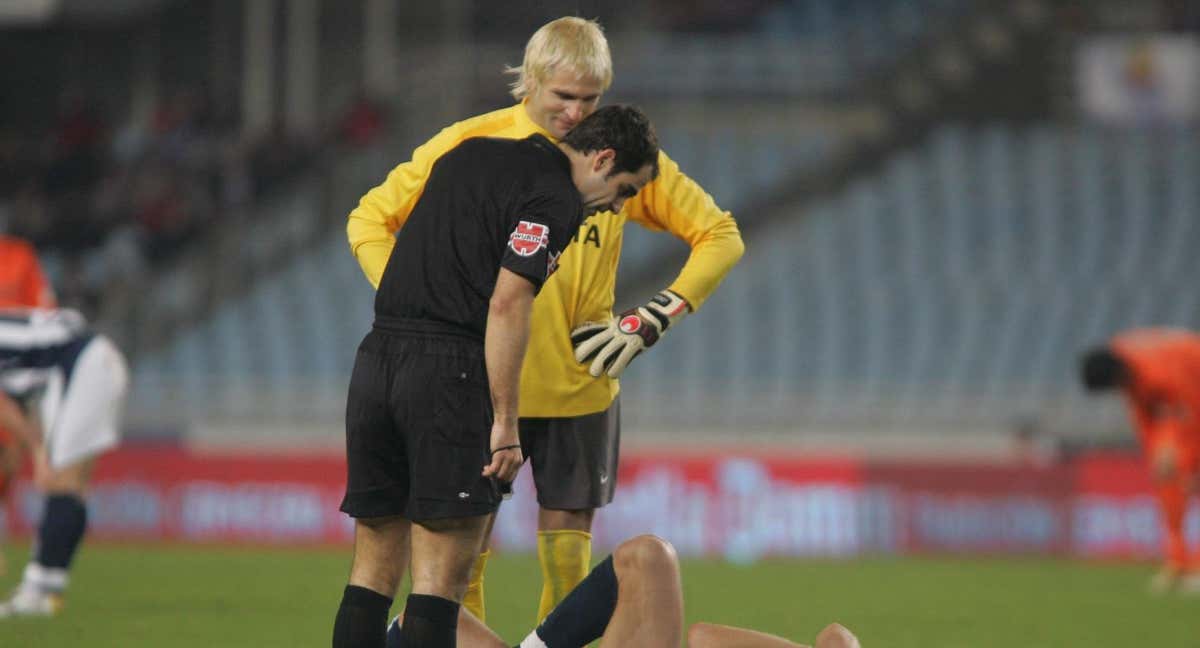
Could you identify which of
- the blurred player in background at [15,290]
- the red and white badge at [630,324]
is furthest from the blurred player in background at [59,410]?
the red and white badge at [630,324]

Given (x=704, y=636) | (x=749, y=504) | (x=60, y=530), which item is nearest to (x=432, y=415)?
(x=704, y=636)

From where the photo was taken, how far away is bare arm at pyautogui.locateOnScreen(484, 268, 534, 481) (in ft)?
17.1

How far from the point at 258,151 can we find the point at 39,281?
31.0 ft

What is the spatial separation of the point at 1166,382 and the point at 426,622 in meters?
7.75

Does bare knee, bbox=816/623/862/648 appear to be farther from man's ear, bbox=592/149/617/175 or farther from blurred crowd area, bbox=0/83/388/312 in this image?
blurred crowd area, bbox=0/83/388/312

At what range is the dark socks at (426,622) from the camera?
17.8 feet

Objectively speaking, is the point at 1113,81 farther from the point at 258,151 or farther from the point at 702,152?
the point at 258,151

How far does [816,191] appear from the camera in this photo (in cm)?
2086

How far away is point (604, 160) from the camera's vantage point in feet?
17.7

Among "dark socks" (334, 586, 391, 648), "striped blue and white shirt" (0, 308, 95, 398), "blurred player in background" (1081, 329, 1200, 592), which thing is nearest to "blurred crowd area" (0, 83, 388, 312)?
"striped blue and white shirt" (0, 308, 95, 398)

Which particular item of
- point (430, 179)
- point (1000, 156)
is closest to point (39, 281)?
point (430, 179)

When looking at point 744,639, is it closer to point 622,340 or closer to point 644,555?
point 644,555

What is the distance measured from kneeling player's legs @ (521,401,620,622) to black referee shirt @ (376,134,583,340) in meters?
1.54

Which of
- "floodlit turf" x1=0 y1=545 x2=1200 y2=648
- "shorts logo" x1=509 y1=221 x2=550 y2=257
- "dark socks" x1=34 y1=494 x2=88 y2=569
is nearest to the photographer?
"shorts logo" x1=509 y1=221 x2=550 y2=257
